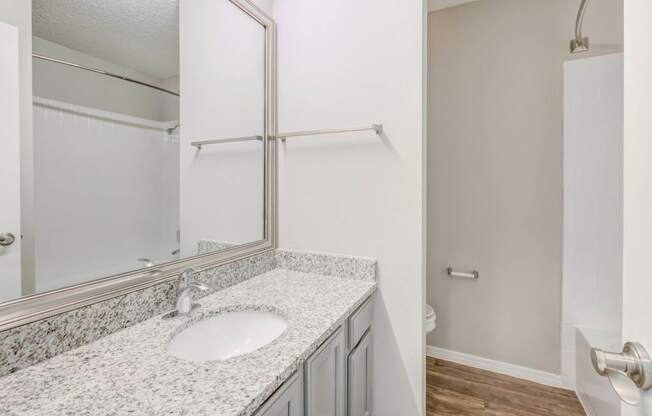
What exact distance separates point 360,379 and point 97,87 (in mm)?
1389

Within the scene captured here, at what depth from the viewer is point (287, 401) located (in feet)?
2.39

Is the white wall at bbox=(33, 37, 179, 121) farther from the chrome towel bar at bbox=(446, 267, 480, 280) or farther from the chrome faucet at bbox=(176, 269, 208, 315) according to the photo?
the chrome towel bar at bbox=(446, 267, 480, 280)

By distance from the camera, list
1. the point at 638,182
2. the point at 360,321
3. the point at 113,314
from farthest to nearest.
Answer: the point at 360,321 → the point at 113,314 → the point at 638,182

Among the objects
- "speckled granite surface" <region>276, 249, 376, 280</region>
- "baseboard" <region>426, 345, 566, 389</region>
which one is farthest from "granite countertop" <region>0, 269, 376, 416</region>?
"baseboard" <region>426, 345, 566, 389</region>

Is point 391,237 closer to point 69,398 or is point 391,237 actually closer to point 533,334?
point 69,398

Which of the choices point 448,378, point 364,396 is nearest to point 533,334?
point 448,378

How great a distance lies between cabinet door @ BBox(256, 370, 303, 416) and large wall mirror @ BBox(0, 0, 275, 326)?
22.7 inches

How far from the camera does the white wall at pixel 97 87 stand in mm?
796

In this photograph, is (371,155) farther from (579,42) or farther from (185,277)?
(579,42)

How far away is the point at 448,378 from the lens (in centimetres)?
195

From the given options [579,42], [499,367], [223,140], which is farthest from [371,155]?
[499,367]

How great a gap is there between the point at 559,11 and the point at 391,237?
5.95 feet

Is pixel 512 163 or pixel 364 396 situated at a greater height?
pixel 512 163

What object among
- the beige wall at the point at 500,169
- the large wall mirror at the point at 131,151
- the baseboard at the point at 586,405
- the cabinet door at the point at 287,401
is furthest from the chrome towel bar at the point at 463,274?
the cabinet door at the point at 287,401
